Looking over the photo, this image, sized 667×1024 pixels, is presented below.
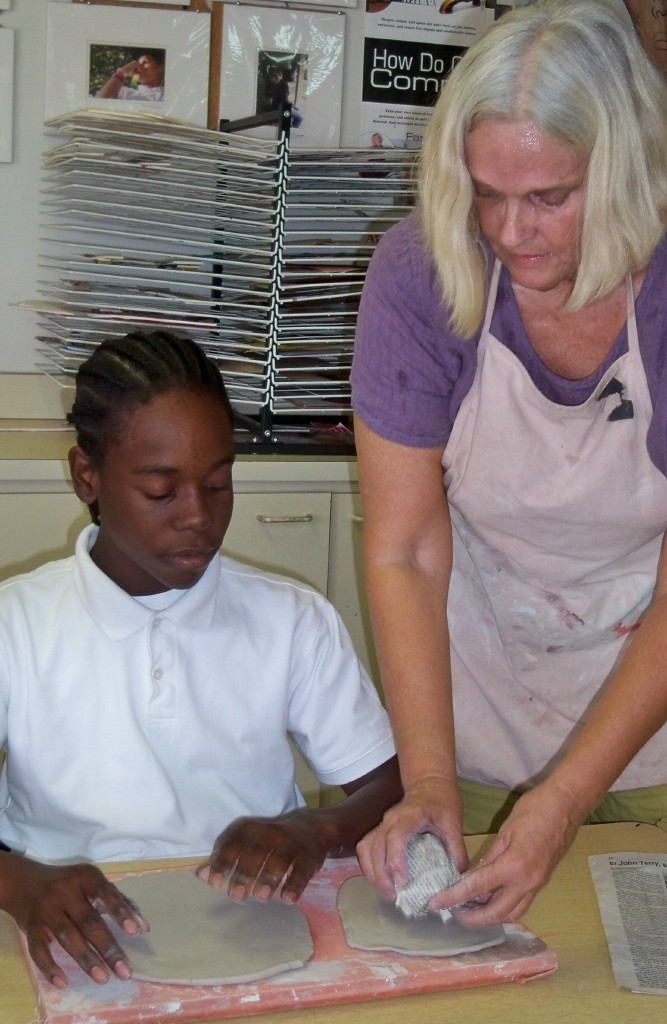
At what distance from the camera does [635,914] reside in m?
1.01

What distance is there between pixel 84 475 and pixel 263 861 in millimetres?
472

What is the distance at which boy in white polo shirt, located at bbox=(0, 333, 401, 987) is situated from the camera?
1164 millimetres

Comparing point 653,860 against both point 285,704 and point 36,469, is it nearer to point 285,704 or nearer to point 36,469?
point 285,704

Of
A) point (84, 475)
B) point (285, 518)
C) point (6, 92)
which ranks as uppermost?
point (6, 92)

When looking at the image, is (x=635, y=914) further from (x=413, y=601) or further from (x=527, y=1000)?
(x=413, y=601)

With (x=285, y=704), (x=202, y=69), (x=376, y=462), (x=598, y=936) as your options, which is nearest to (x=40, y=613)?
(x=285, y=704)

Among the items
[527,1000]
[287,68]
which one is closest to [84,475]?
[527,1000]

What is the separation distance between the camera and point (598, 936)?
38.4 inches

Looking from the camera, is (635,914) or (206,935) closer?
(206,935)

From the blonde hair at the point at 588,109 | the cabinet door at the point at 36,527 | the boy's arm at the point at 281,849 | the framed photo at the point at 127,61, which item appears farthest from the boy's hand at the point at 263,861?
the framed photo at the point at 127,61

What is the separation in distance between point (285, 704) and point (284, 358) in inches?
31.8

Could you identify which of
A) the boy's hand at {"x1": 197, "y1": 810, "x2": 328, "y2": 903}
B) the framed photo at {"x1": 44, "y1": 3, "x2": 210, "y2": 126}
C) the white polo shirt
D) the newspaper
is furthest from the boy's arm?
the framed photo at {"x1": 44, "y1": 3, "x2": 210, "y2": 126}

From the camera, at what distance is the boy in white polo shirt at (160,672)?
116cm

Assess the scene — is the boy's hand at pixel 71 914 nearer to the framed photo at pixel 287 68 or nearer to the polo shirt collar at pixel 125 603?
the polo shirt collar at pixel 125 603
